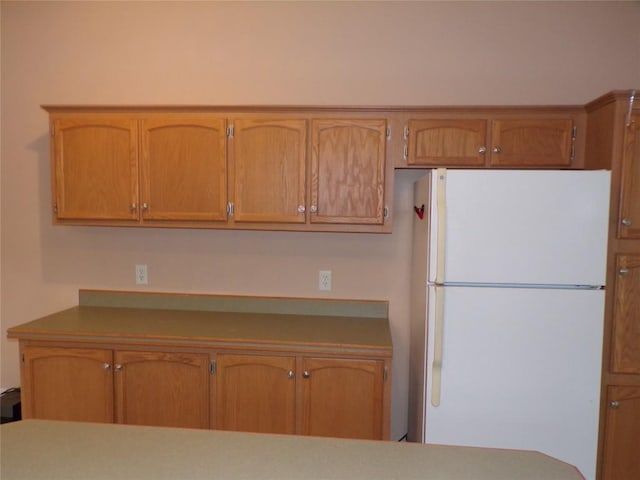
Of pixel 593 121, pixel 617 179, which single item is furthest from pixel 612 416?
pixel 593 121

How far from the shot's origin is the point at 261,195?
221 cm

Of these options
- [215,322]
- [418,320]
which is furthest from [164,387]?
[418,320]

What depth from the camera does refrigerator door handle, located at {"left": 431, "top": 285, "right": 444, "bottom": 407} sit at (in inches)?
69.2

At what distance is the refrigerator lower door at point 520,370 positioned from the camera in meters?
1.75

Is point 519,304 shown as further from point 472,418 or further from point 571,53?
point 571,53

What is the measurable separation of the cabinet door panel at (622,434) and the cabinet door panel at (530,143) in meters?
1.09

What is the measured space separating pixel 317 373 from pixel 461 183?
1.07 meters

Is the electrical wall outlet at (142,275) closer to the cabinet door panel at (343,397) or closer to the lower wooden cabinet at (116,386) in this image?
the lower wooden cabinet at (116,386)

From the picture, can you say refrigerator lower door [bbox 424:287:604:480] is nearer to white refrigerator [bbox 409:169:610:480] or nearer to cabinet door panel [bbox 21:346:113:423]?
white refrigerator [bbox 409:169:610:480]

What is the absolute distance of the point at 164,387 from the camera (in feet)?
6.83

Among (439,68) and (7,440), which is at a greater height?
(439,68)

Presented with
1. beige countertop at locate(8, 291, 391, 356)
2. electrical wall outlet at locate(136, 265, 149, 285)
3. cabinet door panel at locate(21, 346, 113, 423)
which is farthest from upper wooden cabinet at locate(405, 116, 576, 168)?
cabinet door panel at locate(21, 346, 113, 423)

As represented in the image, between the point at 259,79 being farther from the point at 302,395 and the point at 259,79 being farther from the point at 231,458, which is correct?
the point at 231,458

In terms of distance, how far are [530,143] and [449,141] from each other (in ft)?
1.29
